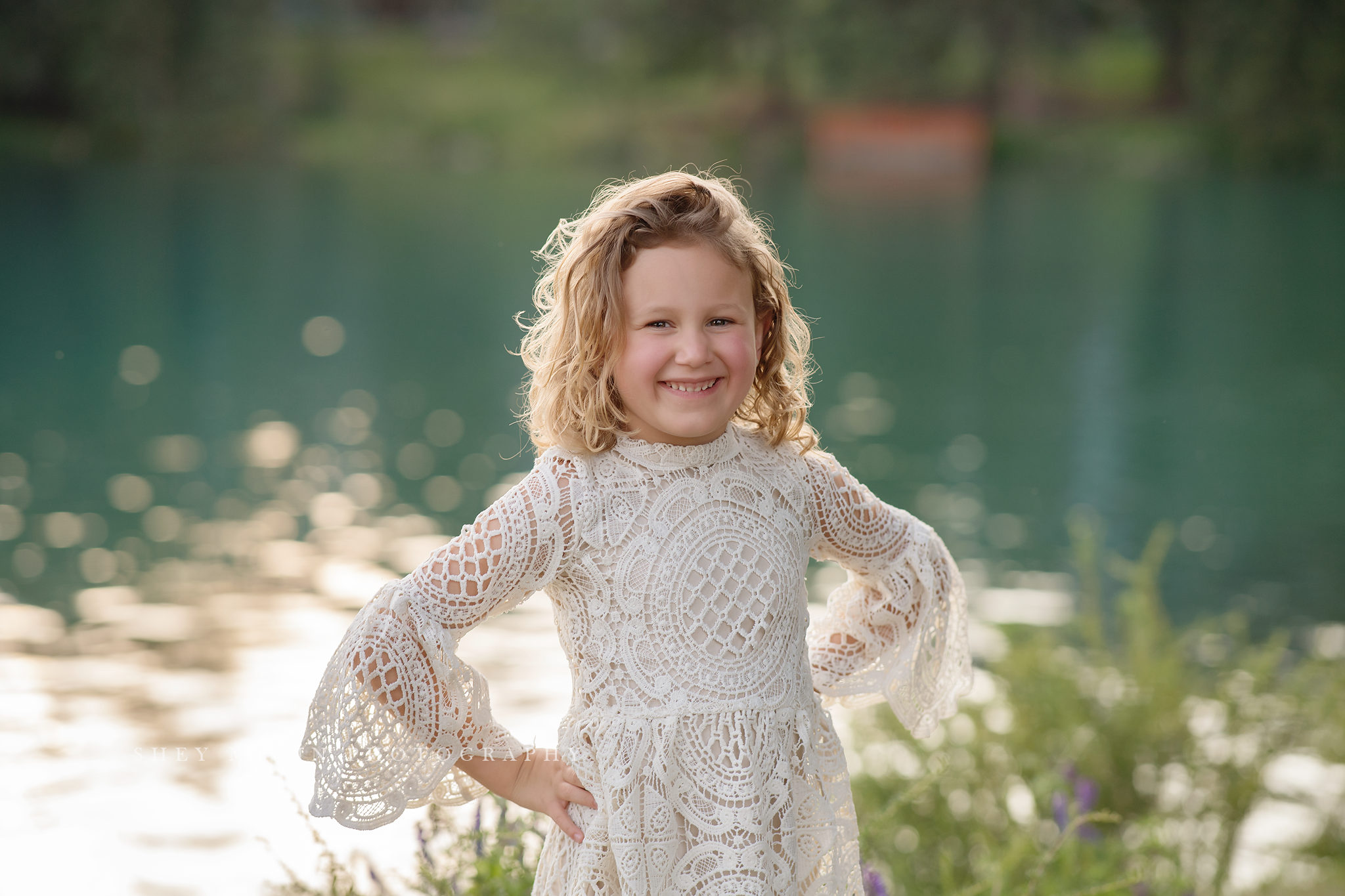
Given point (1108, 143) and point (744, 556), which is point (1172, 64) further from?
point (744, 556)

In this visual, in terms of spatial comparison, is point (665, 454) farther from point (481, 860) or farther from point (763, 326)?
point (481, 860)

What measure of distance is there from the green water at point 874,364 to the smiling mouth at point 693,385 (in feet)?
18.5

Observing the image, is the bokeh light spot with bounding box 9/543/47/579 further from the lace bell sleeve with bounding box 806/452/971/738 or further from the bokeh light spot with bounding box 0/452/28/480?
the lace bell sleeve with bounding box 806/452/971/738

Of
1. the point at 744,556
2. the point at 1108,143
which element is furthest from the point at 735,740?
the point at 1108,143

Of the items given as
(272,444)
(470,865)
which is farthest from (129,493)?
(470,865)

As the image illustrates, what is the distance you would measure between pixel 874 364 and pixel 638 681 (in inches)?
490

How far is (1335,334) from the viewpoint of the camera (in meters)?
15.3

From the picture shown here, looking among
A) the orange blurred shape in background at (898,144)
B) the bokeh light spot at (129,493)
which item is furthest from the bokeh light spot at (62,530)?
the orange blurred shape in background at (898,144)

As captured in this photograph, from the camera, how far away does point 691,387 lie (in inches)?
63.1

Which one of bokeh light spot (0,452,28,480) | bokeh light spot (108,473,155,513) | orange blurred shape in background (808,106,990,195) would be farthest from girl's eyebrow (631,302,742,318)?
orange blurred shape in background (808,106,990,195)

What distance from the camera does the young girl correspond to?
156cm

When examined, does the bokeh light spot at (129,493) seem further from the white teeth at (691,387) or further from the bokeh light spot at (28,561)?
the white teeth at (691,387)

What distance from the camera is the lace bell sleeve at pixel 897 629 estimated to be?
1839 mm

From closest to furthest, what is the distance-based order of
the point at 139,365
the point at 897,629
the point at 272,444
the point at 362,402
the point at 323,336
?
the point at 897,629
the point at 272,444
the point at 362,402
the point at 139,365
the point at 323,336
